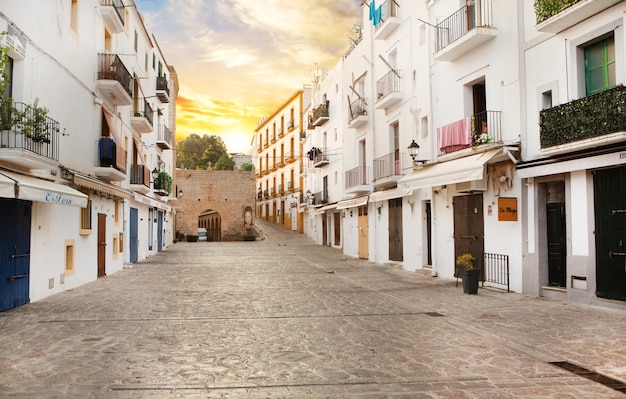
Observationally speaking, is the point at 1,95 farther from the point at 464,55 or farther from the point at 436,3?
the point at 436,3

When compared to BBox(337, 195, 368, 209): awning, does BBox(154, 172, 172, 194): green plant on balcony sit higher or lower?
higher

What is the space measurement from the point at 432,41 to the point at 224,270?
409 inches

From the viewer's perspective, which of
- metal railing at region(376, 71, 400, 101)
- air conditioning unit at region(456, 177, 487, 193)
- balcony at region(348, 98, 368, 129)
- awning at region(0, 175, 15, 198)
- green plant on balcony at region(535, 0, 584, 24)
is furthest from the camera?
balcony at region(348, 98, 368, 129)

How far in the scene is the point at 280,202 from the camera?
51750 mm

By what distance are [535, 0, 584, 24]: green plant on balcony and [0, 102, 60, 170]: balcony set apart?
10.3m

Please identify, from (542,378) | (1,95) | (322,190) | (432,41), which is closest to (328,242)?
(322,190)

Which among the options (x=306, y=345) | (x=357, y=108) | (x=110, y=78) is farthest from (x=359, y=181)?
(x=306, y=345)

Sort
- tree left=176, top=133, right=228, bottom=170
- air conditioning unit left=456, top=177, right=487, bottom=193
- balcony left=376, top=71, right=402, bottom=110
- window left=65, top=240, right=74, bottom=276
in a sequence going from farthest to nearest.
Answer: tree left=176, top=133, right=228, bottom=170 < balcony left=376, top=71, right=402, bottom=110 < air conditioning unit left=456, top=177, right=487, bottom=193 < window left=65, top=240, right=74, bottom=276

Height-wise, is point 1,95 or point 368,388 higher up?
point 1,95

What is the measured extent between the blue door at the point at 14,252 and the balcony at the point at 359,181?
15.4m

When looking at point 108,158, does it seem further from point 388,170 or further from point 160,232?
point 160,232

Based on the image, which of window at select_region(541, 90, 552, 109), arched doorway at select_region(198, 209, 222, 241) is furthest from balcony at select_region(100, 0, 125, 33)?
arched doorway at select_region(198, 209, 222, 241)

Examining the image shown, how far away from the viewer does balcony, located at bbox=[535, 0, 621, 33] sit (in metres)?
9.66

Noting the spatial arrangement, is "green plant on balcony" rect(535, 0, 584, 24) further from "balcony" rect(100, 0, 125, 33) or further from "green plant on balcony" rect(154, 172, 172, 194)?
"green plant on balcony" rect(154, 172, 172, 194)
